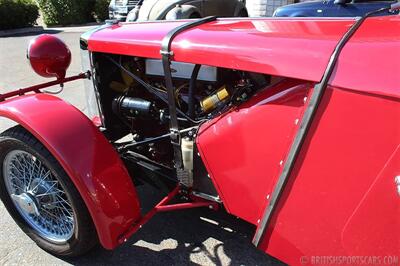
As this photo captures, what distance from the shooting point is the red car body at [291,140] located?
5.11ft

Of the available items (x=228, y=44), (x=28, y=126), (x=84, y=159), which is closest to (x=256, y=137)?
(x=228, y=44)

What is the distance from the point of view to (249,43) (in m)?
1.92

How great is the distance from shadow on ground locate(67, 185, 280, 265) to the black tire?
150 mm

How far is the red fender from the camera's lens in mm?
2139

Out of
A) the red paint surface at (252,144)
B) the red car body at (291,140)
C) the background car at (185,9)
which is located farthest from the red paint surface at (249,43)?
the background car at (185,9)

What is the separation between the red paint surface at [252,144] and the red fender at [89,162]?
517 millimetres

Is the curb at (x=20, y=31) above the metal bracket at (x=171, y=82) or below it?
below

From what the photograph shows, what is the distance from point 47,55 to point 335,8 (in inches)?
173

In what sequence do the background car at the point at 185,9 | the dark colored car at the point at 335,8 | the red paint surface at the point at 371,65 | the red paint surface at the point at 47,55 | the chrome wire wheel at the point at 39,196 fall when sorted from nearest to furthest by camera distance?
the red paint surface at the point at 371,65
the chrome wire wheel at the point at 39,196
the red paint surface at the point at 47,55
the dark colored car at the point at 335,8
the background car at the point at 185,9

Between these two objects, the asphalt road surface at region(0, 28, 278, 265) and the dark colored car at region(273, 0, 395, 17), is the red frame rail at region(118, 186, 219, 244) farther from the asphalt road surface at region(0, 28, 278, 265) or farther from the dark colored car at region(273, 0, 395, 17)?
the dark colored car at region(273, 0, 395, 17)

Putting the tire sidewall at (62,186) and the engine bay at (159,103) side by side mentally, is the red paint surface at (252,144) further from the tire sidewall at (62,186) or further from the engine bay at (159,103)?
the tire sidewall at (62,186)

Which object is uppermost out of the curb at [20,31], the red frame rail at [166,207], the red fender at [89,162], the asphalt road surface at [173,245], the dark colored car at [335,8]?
the dark colored car at [335,8]

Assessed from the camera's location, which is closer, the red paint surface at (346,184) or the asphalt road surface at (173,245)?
the red paint surface at (346,184)

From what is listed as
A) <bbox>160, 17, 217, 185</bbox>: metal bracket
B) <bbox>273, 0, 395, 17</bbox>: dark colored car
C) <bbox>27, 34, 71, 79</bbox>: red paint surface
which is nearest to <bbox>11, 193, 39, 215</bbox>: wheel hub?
<bbox>27, 34, 71, 79</bbox>: red paint surface
